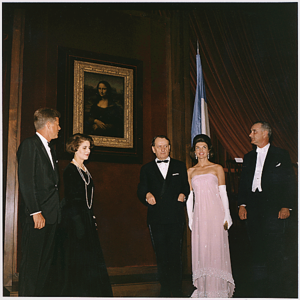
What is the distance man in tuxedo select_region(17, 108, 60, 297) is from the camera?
3627 millimetres

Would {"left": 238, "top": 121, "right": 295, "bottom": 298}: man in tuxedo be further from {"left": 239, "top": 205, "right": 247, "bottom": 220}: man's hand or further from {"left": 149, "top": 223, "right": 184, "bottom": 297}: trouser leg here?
{"left": 149, "top": 223, "right": 184, "bottom": 297}: trouser leg

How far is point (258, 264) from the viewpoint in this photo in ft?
13.6

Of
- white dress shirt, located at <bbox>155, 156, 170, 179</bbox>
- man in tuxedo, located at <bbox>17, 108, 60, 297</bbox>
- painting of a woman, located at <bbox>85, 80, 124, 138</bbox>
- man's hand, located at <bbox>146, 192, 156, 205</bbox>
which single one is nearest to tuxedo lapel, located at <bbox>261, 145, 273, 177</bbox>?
white dress shirt, located at <bbox>155, 156, 170, 179</bbox>

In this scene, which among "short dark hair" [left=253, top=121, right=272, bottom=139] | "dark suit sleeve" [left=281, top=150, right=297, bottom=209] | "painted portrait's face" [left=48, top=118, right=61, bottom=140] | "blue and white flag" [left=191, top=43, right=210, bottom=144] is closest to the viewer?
"painted portrait's face" [left=48, top=118, right=61, bottom=140]

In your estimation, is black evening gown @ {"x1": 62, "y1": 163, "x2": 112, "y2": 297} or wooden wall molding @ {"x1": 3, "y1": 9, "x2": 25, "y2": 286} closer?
black evening gown @ {"x1": 62, "y1": 163, "x2": 112, "y2": 297}

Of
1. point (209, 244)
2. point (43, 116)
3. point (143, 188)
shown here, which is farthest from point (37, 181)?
point (209, 244)

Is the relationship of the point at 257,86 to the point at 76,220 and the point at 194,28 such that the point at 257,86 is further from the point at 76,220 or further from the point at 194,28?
the point at 76,220

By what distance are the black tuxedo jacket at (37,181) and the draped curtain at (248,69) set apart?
224cm

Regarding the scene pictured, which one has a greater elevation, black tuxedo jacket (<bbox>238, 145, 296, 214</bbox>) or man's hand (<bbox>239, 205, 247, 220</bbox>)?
black tuxedo jacket (<bbox>238, 145, 296, 214</bbox>)

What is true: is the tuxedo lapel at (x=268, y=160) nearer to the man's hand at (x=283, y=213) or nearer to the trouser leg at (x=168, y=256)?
the man's hand at (x=283, y=213)

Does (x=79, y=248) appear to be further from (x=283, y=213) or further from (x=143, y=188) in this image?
(x=283, y=213)

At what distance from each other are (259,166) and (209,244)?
3.64 feet

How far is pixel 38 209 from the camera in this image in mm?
3764

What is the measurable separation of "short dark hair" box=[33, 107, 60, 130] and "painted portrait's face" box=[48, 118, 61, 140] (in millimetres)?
39
